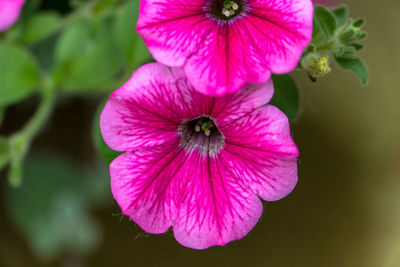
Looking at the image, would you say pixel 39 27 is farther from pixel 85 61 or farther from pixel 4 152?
pixel 4 152

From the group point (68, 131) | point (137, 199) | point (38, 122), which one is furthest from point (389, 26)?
point (137, 199)

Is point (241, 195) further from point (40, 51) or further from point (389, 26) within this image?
point (389, 26)

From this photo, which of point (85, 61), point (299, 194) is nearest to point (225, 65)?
point (85, 61)

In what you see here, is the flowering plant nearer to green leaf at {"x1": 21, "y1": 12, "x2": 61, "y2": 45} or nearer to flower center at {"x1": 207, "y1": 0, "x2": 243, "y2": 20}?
flower center at {"x1": 207, "y1": 0, "x2": 243, "y2": 20}

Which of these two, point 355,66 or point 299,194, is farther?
point 299,194

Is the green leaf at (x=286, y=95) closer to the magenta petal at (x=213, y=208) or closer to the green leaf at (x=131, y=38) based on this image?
the magenta petal at (x=213, y=208)
